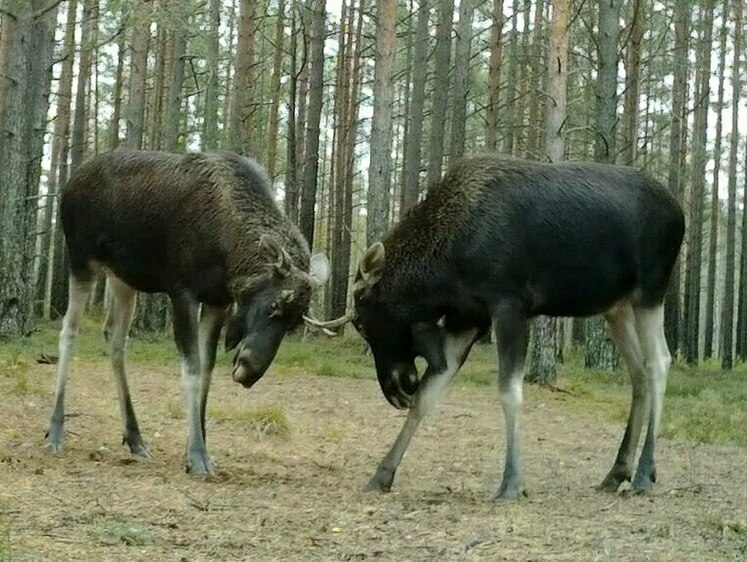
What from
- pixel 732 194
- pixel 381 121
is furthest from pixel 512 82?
pixel 381 121

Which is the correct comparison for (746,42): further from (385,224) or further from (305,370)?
(305,370)

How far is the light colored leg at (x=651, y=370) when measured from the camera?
25.8 feet

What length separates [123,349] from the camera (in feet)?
29.5

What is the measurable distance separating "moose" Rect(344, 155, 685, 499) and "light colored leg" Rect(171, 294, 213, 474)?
1.22 meters

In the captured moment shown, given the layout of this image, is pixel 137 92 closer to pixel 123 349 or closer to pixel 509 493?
pixel 123 349

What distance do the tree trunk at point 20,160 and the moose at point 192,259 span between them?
8809 mm

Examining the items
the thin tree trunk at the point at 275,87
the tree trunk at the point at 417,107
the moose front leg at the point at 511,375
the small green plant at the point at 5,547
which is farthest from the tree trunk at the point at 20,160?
the small green plant at the point at 5,547

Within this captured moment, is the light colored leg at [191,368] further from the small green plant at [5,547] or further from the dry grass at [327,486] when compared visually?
the small green plant at [5,547]

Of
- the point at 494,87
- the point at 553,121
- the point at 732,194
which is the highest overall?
the point at 494,87

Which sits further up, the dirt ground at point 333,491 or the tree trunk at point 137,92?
the tree trunk at point 137,92

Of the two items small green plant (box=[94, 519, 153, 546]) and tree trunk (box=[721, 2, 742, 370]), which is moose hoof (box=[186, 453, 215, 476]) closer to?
small green plant (box=[94, 519, 153, 546])

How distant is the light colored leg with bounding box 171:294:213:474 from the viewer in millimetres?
7875

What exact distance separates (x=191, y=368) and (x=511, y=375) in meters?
2.37

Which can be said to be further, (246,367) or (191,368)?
(191,368)
